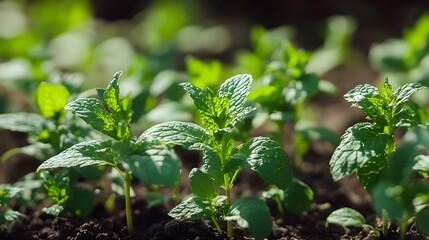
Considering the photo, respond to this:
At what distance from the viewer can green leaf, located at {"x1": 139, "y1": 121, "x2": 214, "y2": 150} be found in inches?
73.7

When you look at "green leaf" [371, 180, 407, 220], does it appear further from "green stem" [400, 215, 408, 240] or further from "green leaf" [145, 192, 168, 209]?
"green leaf" [145, 192, 168, 209]

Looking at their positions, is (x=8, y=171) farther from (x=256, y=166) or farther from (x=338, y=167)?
(x=338, y=167)

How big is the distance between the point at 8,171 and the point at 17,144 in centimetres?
22

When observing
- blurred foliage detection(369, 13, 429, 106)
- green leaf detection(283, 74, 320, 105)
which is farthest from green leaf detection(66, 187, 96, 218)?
blurred foliage detection(369, 13, 429, 106)

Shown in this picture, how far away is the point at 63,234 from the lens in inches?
82.0

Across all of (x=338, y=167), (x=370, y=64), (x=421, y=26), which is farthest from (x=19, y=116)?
(x=370, y=64)

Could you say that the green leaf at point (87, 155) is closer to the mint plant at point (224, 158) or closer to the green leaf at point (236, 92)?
the mint plant at point (224, 158)

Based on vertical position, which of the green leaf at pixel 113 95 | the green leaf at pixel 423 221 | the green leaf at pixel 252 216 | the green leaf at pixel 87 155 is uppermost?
the green leaf at pixel 113 95

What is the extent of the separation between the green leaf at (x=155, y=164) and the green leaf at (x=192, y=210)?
157 mm

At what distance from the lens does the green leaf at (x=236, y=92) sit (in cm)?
198

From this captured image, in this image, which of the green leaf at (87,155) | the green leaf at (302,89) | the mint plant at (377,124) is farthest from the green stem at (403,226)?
the green leaf at (87,155)

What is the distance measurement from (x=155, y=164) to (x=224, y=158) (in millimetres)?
250

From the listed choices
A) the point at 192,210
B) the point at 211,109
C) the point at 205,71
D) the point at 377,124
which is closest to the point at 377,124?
the point at 377,124

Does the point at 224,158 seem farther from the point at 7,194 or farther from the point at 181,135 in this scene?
the point at 7,194
